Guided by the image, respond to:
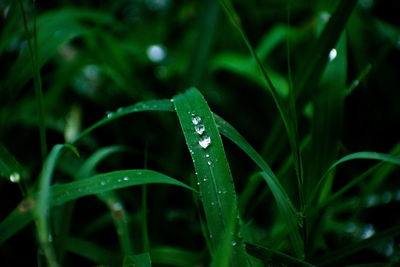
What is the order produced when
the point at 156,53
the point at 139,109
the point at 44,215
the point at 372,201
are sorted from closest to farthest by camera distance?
the point at 44,215, the point at 139,109, the point at 372,201, the point at 156,53

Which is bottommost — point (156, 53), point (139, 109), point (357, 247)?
point (357, 247)

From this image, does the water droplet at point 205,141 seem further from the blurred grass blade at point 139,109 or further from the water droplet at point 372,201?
the water droplet at point 372,201

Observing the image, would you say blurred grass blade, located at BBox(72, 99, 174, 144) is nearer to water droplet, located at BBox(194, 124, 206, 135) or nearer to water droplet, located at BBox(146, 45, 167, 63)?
water droplet, located at BBox(194, 124, 206, 135)

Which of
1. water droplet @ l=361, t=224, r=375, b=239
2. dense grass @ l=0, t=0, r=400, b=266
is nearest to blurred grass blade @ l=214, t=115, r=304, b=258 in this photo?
dense grass @ l=0, t=0, r=400, b=266

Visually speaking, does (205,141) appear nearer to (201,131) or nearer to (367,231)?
(201,131)

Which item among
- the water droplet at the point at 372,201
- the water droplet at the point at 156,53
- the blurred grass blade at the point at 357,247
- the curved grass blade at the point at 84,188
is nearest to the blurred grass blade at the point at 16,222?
the curved grass blade at the point at 84,188

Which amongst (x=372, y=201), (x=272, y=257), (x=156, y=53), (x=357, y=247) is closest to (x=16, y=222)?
(x=272, y=257)
